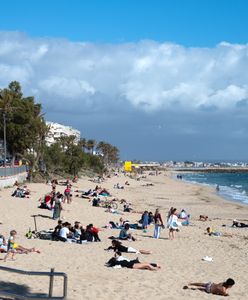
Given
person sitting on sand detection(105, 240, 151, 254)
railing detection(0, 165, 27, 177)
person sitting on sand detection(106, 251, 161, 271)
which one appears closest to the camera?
person sitting on sand detection(106, 251, 161, 271)

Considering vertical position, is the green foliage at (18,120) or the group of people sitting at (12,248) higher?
the green foliage at (18,120)

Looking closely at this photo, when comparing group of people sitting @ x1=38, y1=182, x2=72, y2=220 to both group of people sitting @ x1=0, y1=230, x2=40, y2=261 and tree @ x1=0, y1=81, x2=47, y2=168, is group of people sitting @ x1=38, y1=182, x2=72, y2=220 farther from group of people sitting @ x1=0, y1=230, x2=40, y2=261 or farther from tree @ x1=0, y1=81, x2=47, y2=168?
tree @ x1=0, y1=81, x2=47, y2=168

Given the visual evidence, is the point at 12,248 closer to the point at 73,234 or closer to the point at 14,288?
the point at 14,288

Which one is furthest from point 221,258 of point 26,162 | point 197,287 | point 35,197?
point 26,162

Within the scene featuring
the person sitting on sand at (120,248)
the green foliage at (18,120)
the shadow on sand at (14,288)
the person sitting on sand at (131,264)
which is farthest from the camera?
the green foliage at (18,120)

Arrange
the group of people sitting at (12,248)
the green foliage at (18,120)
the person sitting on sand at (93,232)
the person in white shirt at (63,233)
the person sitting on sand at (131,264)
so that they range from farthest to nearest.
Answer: the green foliage at (18,120)
the person sitting on sand at (93,232)
the person in white shirt at (63,233)
the group of people sitting at (12,248)
the person sitting on sand at (131,264)

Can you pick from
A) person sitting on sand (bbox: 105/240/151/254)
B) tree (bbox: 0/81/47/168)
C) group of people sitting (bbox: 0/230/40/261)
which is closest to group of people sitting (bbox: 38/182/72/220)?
person sitting on sand (bbox: 105/240/151/254)

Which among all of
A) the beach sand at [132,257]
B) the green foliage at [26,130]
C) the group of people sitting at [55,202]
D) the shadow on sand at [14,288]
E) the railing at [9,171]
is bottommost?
the beach sand at [132,257]

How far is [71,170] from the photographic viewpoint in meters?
66.6

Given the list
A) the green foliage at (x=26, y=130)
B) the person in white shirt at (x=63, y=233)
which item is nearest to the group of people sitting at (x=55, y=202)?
the person in white shirt at (x=63, y=233)

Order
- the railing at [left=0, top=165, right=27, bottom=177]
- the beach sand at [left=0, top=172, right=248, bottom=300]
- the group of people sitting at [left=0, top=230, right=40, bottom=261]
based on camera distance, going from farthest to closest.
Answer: the railing at [left=0, top=165, right=27, bottom=177] → the group of people sitting at [left=0, top=230, right=40, bottom=261] → the beach sand at [left=0, top=172, right=248, bottom=300]

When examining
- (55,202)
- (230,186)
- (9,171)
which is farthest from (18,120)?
(230,186)

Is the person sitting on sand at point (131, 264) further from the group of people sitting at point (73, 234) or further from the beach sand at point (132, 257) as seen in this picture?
the group of people sitting at point (73, 234)

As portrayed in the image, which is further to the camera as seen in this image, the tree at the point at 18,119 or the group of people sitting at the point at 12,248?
the tree at the point at 18,119
